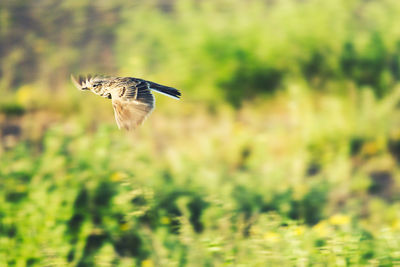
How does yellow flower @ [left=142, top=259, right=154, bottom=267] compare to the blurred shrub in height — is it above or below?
below

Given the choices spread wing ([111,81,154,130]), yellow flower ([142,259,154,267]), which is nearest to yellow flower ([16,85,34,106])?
yellow flower ([142,259,154,267])

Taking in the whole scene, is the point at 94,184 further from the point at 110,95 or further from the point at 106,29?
the point at 106,29

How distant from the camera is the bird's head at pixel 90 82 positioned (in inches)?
106

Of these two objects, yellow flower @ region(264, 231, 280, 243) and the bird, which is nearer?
the bird

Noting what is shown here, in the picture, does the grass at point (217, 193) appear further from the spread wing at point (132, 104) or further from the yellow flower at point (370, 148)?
the spread wing at point (132, 104)

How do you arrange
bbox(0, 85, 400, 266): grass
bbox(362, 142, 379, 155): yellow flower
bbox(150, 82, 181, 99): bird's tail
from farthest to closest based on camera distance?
1. bbox(362, 142, 379, 155): yellow flower
2. bbox(0, 85, 400, 266): grass
3. bbox(150, 82, 181, 99): bird's tail

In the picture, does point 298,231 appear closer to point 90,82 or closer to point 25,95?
point 90,82

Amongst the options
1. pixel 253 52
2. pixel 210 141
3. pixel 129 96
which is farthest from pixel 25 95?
pixel 129 96

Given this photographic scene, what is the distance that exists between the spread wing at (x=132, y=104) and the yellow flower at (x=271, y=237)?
1.00 metres

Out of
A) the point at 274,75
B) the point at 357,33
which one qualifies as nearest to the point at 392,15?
the point at 357,33

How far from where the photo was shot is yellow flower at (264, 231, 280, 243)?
8.89 ft

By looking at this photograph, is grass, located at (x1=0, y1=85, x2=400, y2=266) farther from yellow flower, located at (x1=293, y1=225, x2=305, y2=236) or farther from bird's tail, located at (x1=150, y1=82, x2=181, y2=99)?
bird's tail, located at (x1=150, y1=82, x2=181, y2=99)

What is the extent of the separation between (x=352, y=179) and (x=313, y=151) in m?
0.47

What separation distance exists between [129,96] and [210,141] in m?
2.15
